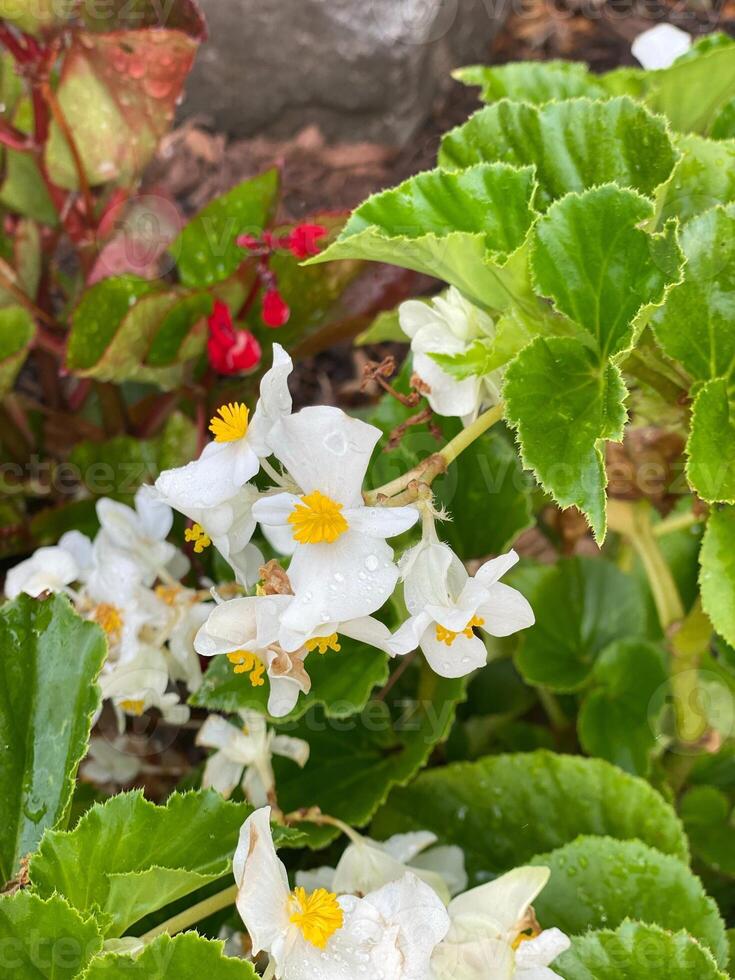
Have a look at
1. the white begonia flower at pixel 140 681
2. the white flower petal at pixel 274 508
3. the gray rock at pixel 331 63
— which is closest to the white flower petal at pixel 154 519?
the white begonia flower at pixel 140 681

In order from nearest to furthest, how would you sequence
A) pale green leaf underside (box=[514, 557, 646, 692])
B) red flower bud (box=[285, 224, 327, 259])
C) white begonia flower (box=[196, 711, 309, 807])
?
white begonia flower (box=[196, 711, 309, 807]) < red flower bud (box=[285, 224, 327, 259]) < pale green leaf underside (box=[514, 557, 646, 692])

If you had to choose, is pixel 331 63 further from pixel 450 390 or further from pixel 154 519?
pixel 450 390

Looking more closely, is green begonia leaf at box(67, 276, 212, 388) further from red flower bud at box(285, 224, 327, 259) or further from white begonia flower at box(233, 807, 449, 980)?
white begonia flower at box(233, 807, 449, 980)

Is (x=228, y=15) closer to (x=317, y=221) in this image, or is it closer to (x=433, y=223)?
(x=317, y=221)

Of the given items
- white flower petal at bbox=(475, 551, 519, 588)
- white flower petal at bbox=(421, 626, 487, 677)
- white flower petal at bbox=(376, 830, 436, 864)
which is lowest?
white flower petal at bbox=(376, 830, 436, 864)

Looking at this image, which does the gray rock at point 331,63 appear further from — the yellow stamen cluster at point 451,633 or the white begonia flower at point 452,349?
the yellow stamen cluster at point 451,633

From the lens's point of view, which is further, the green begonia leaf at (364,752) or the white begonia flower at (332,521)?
the green begonia leaf at (364,752)

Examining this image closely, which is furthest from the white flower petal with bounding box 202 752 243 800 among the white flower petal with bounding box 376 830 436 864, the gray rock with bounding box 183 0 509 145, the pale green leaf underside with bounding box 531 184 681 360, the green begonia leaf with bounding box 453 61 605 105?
the gray rock with bounding box 183 0 509 145

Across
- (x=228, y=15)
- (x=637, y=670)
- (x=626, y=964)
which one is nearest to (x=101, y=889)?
(x=626, y=964)
